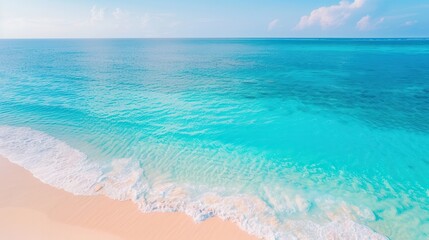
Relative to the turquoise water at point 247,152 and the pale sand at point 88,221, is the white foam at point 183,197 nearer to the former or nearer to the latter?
the turquoise water at point 247,152

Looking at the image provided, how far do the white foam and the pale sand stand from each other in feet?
1.32

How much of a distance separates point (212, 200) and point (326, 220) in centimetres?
493

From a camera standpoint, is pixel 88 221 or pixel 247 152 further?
pixel 247 152

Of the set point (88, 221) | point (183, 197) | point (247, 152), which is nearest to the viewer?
point (88, 221)

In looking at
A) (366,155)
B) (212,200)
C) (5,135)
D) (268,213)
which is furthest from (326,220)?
(5,135)

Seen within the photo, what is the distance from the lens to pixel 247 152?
575 inches

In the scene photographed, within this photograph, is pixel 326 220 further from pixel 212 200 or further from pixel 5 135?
pixel 5 135

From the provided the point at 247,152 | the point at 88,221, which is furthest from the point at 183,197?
the point at 247,152

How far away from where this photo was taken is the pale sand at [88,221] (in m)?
8.58

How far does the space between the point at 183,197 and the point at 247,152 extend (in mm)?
5714

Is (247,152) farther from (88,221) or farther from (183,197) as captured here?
(88,221)

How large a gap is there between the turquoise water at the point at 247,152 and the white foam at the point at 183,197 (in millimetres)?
52

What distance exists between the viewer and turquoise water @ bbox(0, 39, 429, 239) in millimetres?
9781

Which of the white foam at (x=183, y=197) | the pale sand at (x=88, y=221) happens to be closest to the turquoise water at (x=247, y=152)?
the white foam at (x=183, y=197)
